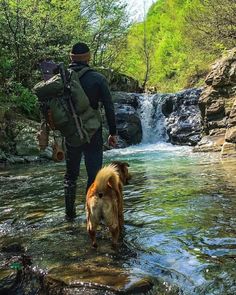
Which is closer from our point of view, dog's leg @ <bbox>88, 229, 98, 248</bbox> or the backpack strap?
dog's leg @ <bbox>88, 229, 98, 248</bbox>

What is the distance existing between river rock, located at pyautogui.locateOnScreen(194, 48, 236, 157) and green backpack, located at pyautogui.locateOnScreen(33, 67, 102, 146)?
10.6m

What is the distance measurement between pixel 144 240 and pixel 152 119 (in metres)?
18.7

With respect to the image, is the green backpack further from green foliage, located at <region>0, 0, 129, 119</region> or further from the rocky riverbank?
green foliage, located at <region>0, 0, 129, 119</region>

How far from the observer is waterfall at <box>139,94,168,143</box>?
2205 centimetres

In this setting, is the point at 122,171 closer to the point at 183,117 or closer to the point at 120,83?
the point at 183,117

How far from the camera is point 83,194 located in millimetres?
7488

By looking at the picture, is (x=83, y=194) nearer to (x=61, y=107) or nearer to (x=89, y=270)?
(x=61, y=107)

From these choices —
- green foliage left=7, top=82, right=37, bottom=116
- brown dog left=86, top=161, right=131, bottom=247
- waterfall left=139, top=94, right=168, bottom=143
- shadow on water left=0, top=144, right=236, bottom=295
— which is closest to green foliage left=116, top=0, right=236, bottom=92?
waterfall left=139, top=94, right=168, bottom=143

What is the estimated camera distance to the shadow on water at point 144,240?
11.1 feet

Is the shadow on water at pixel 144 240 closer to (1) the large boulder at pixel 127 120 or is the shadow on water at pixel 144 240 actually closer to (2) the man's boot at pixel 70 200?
(2) the man's boot at pixel 70 200

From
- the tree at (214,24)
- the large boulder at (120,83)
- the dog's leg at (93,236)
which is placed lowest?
the dog's leg at (93,236)

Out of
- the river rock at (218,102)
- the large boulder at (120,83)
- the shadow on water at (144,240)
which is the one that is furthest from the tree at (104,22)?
the shadow on water at (144,240)

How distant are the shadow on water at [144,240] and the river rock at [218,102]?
24.5 ft

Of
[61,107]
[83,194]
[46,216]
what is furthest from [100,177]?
[83,194]
